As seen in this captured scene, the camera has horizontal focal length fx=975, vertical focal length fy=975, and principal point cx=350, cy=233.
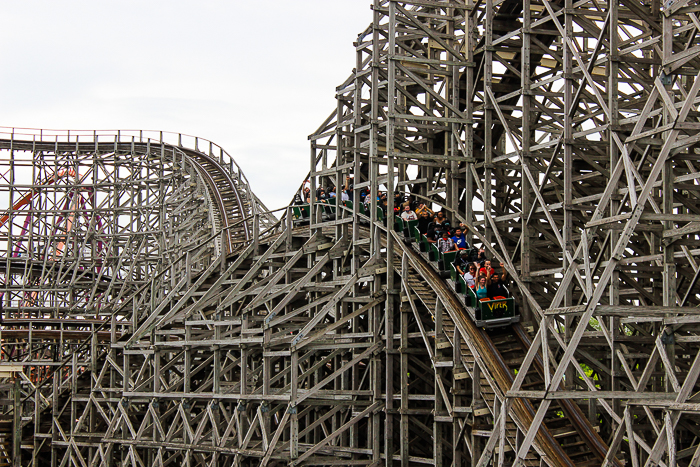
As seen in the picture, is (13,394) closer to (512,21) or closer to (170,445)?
(170,445)

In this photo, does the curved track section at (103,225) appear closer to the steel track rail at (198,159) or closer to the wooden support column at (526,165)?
the steel track rail at (198,159)

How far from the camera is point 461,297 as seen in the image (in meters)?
18.4

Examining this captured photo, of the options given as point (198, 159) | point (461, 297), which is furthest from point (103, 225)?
point (461, 297)

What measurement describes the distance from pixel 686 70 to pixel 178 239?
22068 mm

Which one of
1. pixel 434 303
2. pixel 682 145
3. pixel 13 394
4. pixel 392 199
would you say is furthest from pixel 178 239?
pixel 682 145

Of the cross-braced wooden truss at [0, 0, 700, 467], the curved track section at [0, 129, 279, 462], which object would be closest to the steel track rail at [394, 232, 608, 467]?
the cross-braced wooden truss at [0, 0, 700, 467]

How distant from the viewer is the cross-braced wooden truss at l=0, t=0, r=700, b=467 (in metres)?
15.0

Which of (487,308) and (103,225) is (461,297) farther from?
(103,225)

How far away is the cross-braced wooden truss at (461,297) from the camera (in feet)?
49.2

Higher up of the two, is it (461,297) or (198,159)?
(198,159)

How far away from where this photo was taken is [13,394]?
27609 mm

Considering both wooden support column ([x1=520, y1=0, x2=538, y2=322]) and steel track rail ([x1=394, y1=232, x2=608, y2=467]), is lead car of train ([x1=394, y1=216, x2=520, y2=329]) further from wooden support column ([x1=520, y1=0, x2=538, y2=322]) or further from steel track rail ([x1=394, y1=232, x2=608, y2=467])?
wooden support column ([x1=520, y1=0, x2=538, y2=322])

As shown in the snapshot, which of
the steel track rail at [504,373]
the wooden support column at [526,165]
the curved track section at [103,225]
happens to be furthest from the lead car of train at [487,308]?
the curved track section at [103,225]

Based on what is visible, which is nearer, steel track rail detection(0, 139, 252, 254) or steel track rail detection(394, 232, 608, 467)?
steel track rail detection(394, 232, 608, 467)
